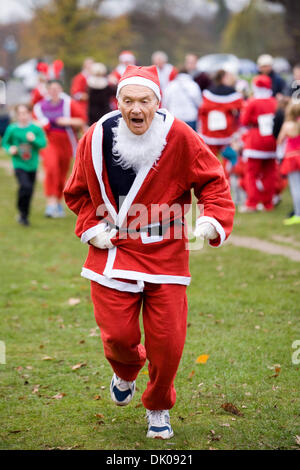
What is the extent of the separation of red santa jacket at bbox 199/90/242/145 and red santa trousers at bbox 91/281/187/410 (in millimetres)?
8935

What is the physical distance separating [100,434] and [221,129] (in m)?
9.14

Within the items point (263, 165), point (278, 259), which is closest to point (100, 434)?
point (278, 259)

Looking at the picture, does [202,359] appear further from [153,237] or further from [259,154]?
[259,154]

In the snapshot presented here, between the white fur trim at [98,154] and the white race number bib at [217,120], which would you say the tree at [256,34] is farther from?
the white fur trim at [98,154]

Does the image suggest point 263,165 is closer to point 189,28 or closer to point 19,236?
point 19,236

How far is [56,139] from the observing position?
12375mm

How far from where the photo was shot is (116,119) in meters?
4.26

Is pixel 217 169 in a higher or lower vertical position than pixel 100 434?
higher

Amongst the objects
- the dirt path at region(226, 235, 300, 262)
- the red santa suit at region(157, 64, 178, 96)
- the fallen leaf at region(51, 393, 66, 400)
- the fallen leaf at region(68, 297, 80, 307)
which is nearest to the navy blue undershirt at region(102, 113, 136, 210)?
the fallen leaf at region(51, 393, 66, 400)

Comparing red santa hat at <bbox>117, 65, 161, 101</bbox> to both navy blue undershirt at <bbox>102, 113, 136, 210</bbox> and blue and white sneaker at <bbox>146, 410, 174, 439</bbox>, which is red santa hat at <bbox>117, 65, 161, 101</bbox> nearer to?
navy blue undershirt at <bbox>102, 113, 136, 210</bbox>

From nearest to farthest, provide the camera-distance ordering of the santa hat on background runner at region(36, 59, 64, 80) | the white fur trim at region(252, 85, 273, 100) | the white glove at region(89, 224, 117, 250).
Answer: the white glove at region(89, 224, 117, 250)
the white fur trim at region(252, 85, 273, 100)
the santa hat on background runner at region(36, 59, 64, 80)

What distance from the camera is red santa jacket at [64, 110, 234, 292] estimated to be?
4.13 m

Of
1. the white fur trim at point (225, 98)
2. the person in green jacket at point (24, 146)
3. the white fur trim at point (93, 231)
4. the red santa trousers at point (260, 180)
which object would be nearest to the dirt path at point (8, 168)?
the person in green jacket at point (24, 146)

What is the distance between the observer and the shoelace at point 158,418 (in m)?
4.35
